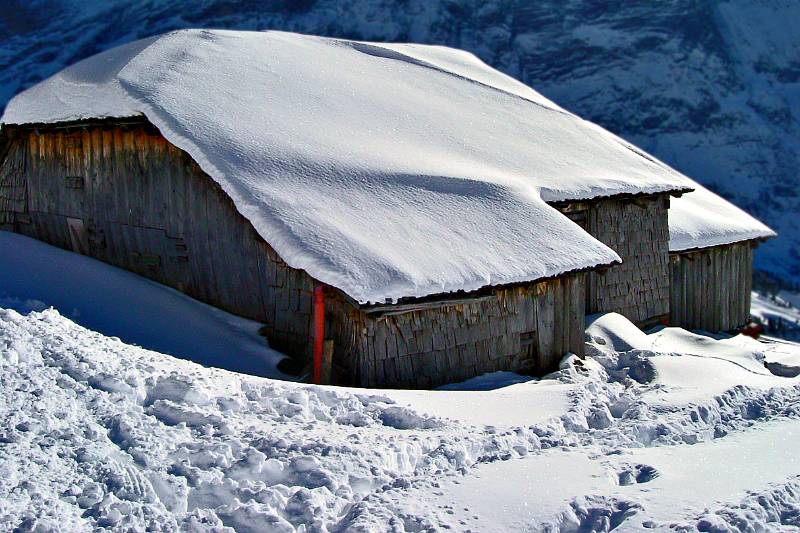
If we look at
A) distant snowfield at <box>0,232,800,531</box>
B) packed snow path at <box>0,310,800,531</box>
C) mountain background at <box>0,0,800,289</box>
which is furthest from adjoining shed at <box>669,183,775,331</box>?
mountain background at <box>0,0,800,289</box>

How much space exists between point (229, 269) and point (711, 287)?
33.6ft

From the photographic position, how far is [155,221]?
1127cm

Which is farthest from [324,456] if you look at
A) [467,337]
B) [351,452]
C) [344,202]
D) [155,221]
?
[155,221]

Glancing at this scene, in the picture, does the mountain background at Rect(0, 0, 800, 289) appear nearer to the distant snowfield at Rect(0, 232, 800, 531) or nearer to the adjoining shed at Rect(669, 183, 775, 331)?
the adjoining shed at Rect(669, 183, 775, 331)

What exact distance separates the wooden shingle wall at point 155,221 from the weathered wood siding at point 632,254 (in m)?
4.98

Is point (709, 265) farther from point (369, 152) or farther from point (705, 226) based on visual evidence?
point (369, 152)

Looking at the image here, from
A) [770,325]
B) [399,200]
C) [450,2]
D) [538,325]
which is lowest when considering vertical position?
[770,325]

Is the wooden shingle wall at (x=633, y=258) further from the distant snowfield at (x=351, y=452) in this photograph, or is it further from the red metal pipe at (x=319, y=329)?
the red metal pipe at (x=319, y=329)

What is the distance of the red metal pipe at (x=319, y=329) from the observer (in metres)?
8.96

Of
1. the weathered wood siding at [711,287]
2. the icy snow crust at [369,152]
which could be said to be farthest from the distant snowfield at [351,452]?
the weathered wood siding at [711,287]

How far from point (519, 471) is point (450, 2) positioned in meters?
77.6

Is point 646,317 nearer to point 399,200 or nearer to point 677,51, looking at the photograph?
point 399,200

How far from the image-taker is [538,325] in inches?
401

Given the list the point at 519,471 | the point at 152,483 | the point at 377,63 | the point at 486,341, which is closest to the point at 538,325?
the point at 486,341
